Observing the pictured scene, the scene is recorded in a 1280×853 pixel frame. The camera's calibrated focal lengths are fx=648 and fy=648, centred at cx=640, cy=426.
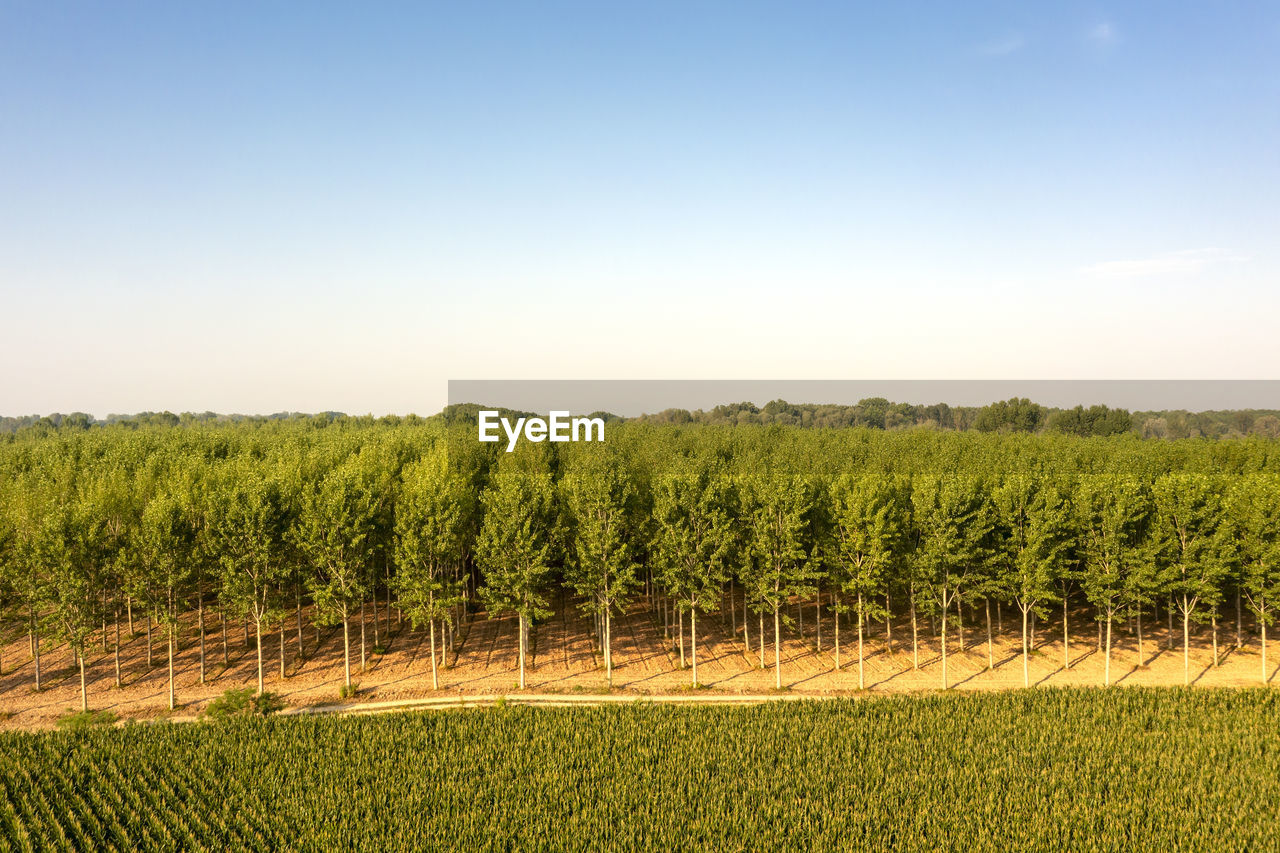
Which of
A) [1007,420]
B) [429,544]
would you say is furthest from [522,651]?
[1007,420]

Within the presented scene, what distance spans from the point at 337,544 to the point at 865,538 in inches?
1387

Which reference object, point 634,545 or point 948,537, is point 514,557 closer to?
point 634,545

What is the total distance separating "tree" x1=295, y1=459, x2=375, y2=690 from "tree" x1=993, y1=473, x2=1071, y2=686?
141 ft

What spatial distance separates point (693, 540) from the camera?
44.2m

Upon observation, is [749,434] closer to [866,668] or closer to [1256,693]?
[866,668]

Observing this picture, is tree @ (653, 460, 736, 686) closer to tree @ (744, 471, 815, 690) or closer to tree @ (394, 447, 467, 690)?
tree @ (744, 471, 815, 690)

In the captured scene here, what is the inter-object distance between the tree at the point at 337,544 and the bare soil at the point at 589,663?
18.5 feet

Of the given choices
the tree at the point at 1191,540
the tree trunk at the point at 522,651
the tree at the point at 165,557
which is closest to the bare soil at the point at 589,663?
the tree trunk at the point at 522,651

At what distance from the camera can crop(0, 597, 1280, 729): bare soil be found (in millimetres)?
41906

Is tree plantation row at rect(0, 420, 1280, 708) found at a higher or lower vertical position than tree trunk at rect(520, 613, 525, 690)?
higher

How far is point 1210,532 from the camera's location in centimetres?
4447

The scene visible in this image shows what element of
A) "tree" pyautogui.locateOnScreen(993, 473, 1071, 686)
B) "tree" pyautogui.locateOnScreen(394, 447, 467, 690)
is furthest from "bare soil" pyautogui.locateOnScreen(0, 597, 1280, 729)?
"tree" pyautogui.locateOnScreen(993, 473, 1071, 686)

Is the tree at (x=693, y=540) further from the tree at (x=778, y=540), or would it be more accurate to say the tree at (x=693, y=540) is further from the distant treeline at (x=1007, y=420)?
the distant treeline at (x=1007, y=420)

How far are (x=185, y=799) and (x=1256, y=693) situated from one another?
179 feet
